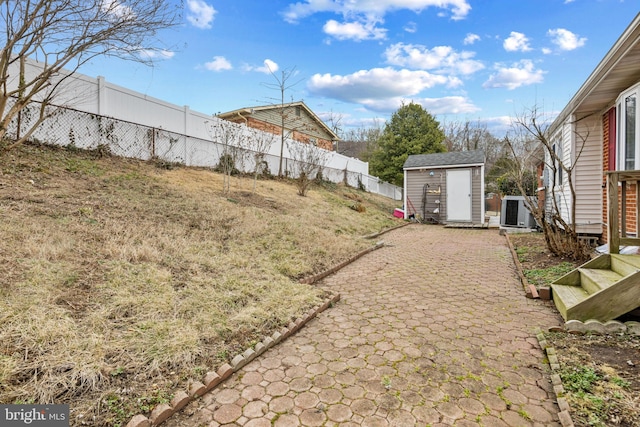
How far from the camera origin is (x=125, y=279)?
12.0 feet

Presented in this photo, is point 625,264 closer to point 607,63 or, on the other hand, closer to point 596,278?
point 596,278

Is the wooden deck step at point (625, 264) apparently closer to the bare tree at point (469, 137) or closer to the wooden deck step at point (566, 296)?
the wooden deck step at point (566, 296)

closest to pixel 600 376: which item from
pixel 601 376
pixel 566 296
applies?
pixel 601 376

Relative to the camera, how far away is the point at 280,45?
12539mm

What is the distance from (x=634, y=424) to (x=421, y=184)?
539 inches

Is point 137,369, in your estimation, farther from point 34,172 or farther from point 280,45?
point 280,45

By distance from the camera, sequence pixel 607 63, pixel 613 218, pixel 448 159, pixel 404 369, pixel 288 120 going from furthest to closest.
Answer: pixel 288 120
pixel 448 159
pixel 607 63
pixel 613 218
pixel 404 369

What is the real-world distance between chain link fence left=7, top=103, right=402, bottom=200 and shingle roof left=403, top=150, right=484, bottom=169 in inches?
272

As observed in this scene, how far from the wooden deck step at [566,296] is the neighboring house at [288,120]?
46.9ft

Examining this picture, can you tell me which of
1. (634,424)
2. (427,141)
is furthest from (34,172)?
(427,141)

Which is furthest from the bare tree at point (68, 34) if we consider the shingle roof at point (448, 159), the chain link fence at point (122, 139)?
the shingle roof at point (448, 159)

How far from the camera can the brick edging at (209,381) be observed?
2064 mm

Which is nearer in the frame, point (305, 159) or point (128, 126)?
point (128, 126)

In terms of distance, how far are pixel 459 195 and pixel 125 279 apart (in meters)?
13.3
